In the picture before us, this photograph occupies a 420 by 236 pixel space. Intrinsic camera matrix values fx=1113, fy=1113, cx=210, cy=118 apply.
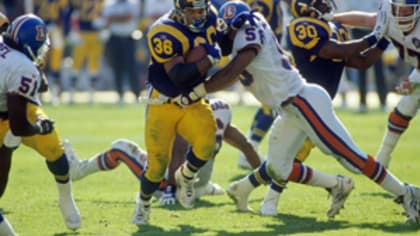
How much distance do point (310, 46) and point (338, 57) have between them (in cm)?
24

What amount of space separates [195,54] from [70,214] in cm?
149

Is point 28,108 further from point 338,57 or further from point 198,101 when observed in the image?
point 338,57

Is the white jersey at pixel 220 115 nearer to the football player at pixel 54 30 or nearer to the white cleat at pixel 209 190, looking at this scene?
the white cleat at pixel 209 190

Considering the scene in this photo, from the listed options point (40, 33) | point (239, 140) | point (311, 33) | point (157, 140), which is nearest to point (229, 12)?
point (311, 33)

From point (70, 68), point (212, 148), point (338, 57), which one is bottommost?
point (70, 68)

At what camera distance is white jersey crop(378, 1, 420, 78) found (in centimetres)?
882

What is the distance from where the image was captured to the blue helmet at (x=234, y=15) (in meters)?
8.02

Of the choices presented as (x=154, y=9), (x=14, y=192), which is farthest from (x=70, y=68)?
(x=14, y=192)

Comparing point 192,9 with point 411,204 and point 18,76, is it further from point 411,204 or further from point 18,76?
point 411,204

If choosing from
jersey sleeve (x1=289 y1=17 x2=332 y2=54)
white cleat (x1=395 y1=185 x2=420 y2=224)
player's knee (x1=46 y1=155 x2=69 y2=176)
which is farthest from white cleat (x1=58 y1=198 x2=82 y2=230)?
white cleat (x1=395 y1=185 x2=420 y2=224)

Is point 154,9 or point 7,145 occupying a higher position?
point 7,145

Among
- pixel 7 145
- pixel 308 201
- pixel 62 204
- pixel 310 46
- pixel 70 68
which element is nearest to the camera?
pixel 7 145

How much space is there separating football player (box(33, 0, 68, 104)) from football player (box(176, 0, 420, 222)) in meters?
13.5

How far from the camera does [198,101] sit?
27.3 feet
